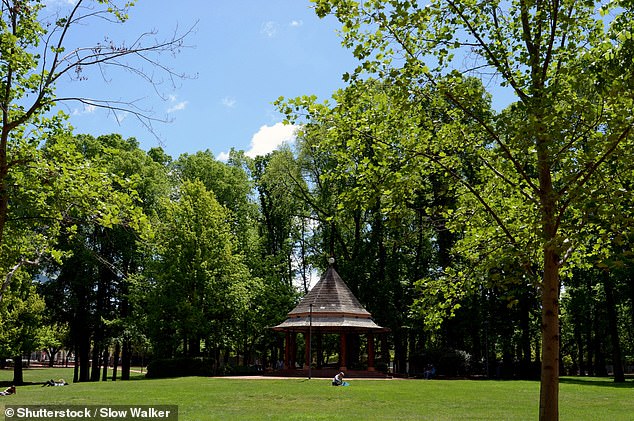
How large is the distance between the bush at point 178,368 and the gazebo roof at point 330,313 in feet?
15.8

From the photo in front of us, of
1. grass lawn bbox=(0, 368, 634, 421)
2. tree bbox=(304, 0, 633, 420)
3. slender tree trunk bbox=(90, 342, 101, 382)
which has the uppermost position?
tree bbox=(304, 0, 633, 420)

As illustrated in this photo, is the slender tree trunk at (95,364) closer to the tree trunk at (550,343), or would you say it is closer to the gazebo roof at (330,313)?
the gazebo roof at (330,313)

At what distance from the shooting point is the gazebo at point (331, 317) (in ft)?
111

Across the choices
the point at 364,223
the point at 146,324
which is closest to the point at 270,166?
the point at 364,223

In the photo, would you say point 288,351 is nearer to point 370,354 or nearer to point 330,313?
point 330,313

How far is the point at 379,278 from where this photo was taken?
43781 mm

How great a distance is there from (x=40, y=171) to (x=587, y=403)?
16157 mm

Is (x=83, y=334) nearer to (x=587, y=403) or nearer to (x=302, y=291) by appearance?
(x=302, y=291)

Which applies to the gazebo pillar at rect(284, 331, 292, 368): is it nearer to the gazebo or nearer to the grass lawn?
the gazebo

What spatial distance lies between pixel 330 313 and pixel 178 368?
9.21 metres

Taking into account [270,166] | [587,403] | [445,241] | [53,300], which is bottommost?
[587,403]

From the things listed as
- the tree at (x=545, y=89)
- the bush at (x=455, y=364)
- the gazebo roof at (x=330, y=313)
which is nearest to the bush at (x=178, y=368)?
the gazebo roof at (x=330, y=313)

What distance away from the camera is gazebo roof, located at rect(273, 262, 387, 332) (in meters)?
33.8

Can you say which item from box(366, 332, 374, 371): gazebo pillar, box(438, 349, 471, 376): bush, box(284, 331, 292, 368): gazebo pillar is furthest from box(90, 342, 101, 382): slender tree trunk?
box(438, 349, 471, 376): bush
